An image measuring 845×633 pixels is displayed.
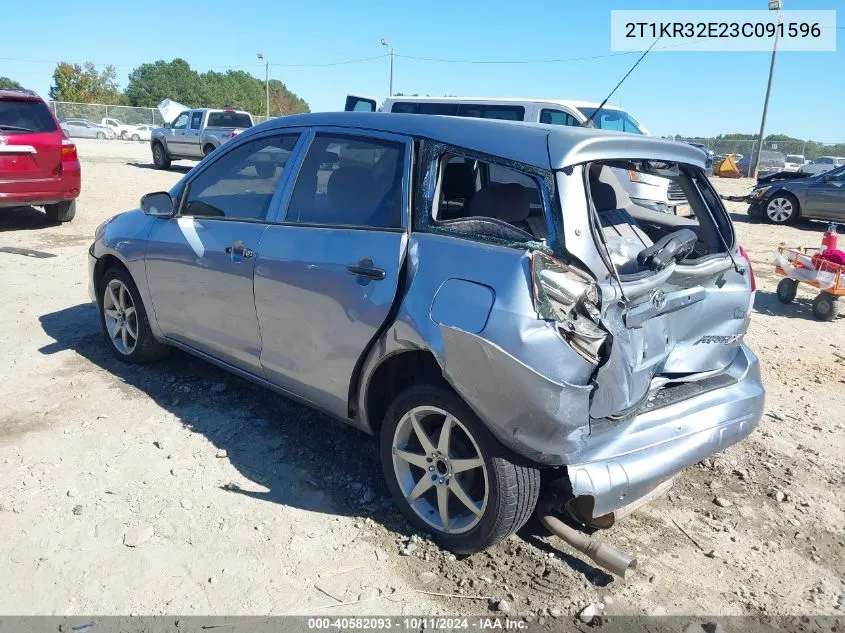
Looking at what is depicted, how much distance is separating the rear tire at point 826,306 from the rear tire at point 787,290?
1.34 ft

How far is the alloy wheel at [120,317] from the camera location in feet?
15.8

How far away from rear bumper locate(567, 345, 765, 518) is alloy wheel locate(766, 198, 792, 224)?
12.9 metres

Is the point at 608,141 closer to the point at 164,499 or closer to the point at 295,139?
the point at 295,139

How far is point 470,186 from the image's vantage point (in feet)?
11.2

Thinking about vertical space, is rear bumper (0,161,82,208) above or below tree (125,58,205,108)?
below

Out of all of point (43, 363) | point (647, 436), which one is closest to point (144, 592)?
point (647, 436)

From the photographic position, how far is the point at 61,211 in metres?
10.5

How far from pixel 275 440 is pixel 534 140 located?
226cm

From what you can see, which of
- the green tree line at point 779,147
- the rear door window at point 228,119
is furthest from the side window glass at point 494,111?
the green tree line at point 779,147

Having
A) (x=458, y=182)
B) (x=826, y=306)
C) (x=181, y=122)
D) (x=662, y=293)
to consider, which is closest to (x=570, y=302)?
(x=662, y=293)

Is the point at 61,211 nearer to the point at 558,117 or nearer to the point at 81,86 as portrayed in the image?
the point at 558,117

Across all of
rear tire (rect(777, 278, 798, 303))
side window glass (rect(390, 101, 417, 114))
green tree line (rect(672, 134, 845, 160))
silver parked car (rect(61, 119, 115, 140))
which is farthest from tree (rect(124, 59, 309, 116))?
rear tire (rect(777, 278, 798, 303))

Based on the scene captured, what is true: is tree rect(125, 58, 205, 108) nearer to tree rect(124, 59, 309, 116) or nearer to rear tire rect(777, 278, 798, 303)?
tree rect(124, 59, 309, 116)

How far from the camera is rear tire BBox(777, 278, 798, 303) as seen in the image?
7.43 meters
